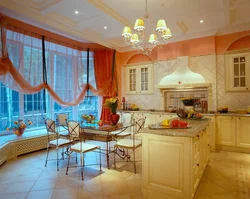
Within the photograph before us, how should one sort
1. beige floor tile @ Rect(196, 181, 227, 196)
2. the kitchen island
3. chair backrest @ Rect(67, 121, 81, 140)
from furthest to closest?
chair backrest @ Rect(67, 121, 81, 140) → beige floor tile @ Rect(196, 181, 227, 196) → the kitchen island

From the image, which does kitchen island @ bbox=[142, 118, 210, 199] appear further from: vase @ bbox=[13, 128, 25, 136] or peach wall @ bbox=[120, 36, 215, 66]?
peach wall @ bbox=[120, 36, 215, 66]

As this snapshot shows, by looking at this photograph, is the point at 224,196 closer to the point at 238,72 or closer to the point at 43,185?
the point at 43,185

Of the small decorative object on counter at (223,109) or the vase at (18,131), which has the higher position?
the small decorative object on counter at (223,109)

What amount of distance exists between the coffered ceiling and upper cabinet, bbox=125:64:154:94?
4.67 ft

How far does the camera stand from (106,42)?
225 inches

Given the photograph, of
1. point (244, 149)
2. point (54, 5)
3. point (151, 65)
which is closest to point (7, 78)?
point (54, 5)

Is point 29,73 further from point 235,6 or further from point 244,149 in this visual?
point 244,149

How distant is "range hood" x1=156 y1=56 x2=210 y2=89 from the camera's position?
468 cm

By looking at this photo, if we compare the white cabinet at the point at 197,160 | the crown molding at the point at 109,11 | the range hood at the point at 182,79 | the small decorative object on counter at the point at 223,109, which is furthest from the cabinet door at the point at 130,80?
the white cabinet at the point at 197,160

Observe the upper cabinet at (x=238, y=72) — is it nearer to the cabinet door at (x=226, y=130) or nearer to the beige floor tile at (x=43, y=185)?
the cabinet door at (x=226, y=130)

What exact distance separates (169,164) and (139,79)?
4.16 m

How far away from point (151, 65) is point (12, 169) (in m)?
4.62

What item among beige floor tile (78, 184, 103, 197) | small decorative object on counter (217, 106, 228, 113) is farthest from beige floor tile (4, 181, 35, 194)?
small decorative object on counter (217, 106, 228, 113)

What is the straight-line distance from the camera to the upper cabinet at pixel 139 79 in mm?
5857
